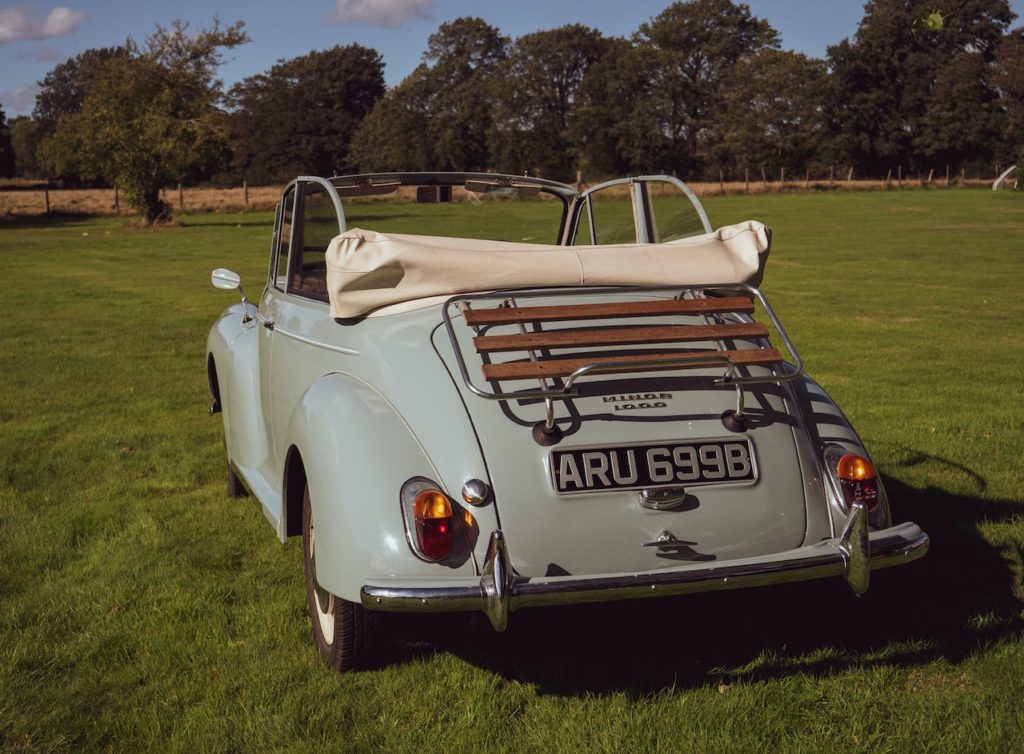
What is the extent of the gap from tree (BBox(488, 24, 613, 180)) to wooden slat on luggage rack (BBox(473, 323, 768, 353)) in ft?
251

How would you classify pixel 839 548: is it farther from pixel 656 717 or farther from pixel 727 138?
pixel 727 138

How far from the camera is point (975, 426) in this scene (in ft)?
22.8

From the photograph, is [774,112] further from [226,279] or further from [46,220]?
[226,279]

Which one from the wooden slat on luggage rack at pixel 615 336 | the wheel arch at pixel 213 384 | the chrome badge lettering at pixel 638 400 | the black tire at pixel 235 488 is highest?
the wooden slat on luggage rack at pixel 615 336

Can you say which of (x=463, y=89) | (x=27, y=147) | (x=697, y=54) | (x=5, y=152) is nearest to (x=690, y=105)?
(x=697, y=54)

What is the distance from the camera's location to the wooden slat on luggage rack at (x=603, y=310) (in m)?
3.43

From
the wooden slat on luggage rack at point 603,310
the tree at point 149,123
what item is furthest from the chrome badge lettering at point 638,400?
the tree at point 149,123

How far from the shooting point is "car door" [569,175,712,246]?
15.6 ft

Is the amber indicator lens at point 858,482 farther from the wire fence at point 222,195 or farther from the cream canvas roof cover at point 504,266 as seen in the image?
the wire fence at point 222,195

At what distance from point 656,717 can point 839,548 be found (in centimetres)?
77

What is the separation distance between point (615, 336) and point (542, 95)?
264 ft

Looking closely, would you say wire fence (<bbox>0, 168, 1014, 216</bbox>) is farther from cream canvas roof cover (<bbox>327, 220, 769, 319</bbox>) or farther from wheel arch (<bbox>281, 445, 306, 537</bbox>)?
cream canvas roof cover (<bbox>327, 220, 769, 319</bbox>)

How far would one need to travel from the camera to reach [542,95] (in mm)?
80812

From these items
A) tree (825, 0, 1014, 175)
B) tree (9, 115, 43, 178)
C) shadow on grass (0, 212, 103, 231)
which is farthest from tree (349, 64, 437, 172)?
shadow on grass (0, 212, 103, 231)
